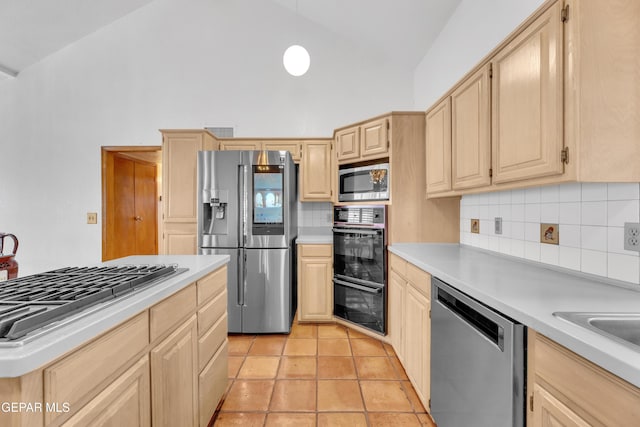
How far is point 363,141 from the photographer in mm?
2748

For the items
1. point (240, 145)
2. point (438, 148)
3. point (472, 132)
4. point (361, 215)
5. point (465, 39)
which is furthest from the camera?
point (240, 145)

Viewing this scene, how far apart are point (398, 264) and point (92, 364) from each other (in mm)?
1891

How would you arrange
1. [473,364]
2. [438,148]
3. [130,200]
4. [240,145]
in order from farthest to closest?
[130,200] → [240,145] → [438,148] → [473,364]

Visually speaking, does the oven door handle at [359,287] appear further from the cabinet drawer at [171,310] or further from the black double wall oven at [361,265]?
the cabinet drawer at [171,310]

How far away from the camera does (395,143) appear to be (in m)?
2.49

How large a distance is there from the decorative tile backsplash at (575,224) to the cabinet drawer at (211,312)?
1.80 m

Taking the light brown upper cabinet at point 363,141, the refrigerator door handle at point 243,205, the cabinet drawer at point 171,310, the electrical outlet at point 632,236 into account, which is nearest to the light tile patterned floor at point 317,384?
the cabinet drawer at point 171,310

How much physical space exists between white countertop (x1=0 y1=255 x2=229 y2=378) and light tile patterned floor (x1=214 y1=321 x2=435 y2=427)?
1.11m

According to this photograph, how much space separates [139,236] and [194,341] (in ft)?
12.0

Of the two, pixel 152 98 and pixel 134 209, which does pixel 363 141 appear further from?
pixel 134 209

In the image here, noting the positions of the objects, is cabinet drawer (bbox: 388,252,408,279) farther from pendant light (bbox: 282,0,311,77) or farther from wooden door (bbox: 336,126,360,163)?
pendant light (bbox: 282,0,311,77)

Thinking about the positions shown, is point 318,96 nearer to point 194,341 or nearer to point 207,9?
point 207,9

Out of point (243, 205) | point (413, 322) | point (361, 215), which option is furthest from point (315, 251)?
point (413, 322)

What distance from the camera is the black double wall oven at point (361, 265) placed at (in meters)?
2.56
